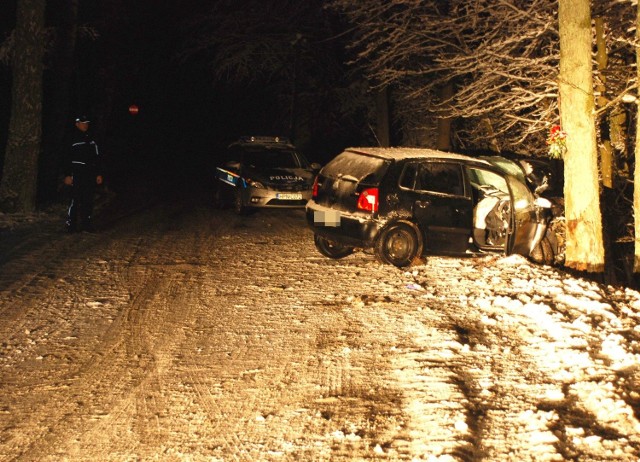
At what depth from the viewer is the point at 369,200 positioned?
35.4ft

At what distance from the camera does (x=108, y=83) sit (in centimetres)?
2930

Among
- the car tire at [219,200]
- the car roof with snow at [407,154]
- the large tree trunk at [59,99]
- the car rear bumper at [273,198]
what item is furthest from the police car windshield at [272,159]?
the car roof with snow at [407,154]

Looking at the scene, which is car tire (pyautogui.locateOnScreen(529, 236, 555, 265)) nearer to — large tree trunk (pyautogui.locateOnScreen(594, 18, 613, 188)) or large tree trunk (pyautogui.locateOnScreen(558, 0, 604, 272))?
large tree trunk (pyautogui.locateOnScreen(558, 0, 604, 272))

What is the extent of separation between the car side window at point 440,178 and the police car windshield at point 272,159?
6149mm

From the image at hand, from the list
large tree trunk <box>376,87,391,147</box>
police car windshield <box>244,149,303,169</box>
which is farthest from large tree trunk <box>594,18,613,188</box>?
large tree trunk <box>376,87,391,147</box>

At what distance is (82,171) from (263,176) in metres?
4.10

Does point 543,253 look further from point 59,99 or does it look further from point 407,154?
point 59,99

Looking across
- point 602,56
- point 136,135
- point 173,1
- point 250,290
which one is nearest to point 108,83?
point 173,1

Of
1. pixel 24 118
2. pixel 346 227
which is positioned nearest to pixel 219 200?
pixel 24 118

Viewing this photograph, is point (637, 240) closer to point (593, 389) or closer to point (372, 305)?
point (372, 305)

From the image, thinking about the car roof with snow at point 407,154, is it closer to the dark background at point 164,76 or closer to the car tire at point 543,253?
the car tire at point 543,253

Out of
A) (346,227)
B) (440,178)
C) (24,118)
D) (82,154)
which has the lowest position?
(346,227)

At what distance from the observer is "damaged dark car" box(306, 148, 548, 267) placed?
10891 mm

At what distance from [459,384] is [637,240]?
5.81m
